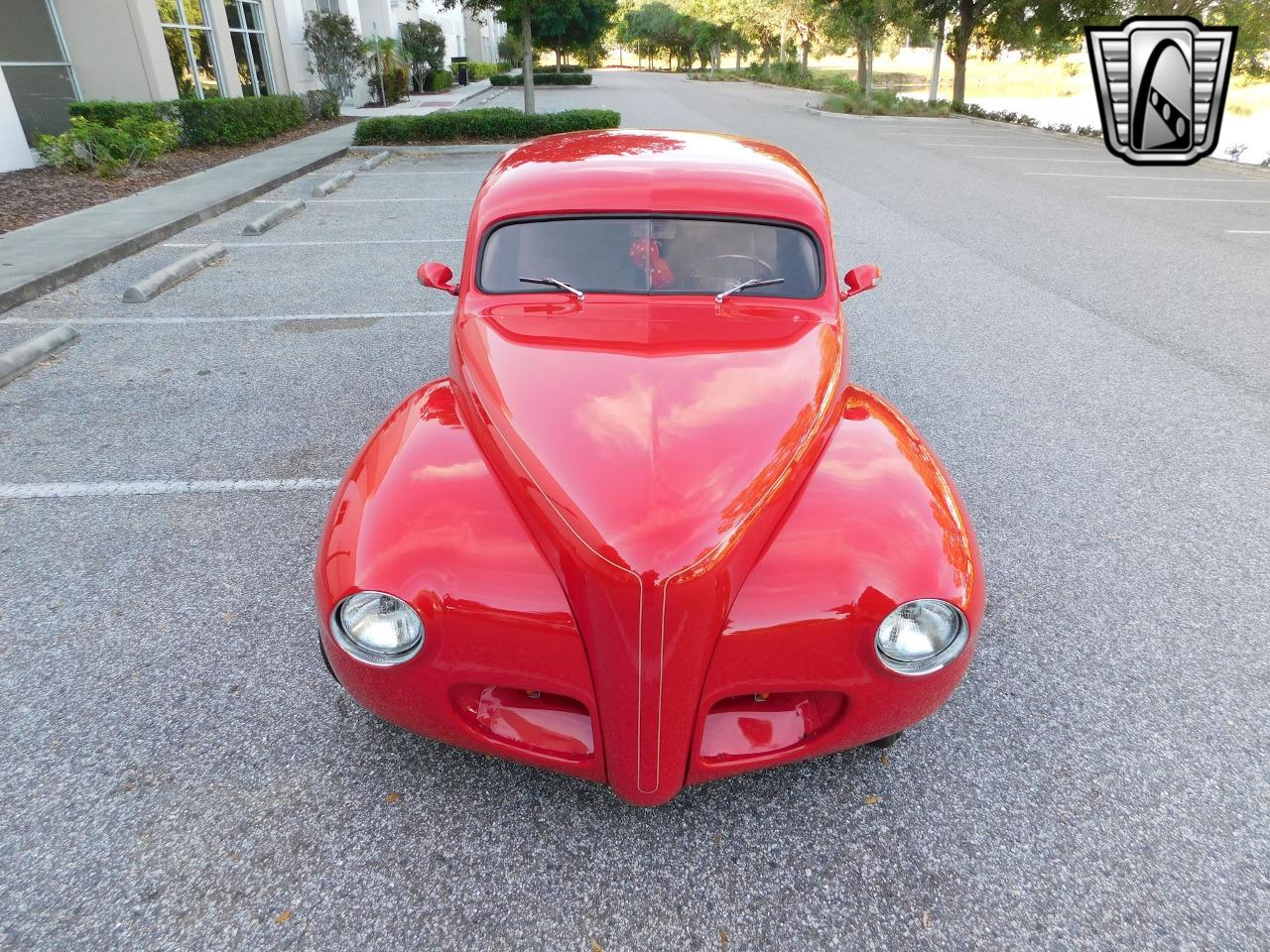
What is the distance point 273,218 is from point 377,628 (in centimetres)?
973

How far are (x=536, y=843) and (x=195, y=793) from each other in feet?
3.75

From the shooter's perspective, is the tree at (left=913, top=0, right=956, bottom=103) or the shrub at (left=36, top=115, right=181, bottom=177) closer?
the shrub at (left=36, top=115, right=181, bottom=177)

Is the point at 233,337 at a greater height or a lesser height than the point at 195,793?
greater

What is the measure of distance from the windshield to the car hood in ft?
0.64

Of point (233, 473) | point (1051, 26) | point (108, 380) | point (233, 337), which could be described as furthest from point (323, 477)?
point (1051, 26)

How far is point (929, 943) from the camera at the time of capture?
2.05 m

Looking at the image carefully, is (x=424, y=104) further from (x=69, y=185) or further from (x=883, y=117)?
(x=69, y=185)

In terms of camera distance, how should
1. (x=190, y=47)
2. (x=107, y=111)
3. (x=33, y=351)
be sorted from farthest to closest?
1. (x=190, y=47)
2. (x=107, y=111)
3. (x=33, y=351)

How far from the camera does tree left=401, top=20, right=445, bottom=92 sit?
3139 cm

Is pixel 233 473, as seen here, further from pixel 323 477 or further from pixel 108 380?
pixel 108 380

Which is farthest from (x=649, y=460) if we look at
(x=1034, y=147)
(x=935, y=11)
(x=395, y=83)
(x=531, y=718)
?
(x=935, y=11)

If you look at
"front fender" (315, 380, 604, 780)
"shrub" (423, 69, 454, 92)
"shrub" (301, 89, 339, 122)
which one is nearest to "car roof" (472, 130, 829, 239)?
"front fender" (315, 380, 604, 780)

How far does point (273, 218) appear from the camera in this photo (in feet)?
32.7

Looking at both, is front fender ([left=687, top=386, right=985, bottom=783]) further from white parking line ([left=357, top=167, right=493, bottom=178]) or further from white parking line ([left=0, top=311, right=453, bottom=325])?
white parking line ([left=357, top=167, right=493, bottom=178])
